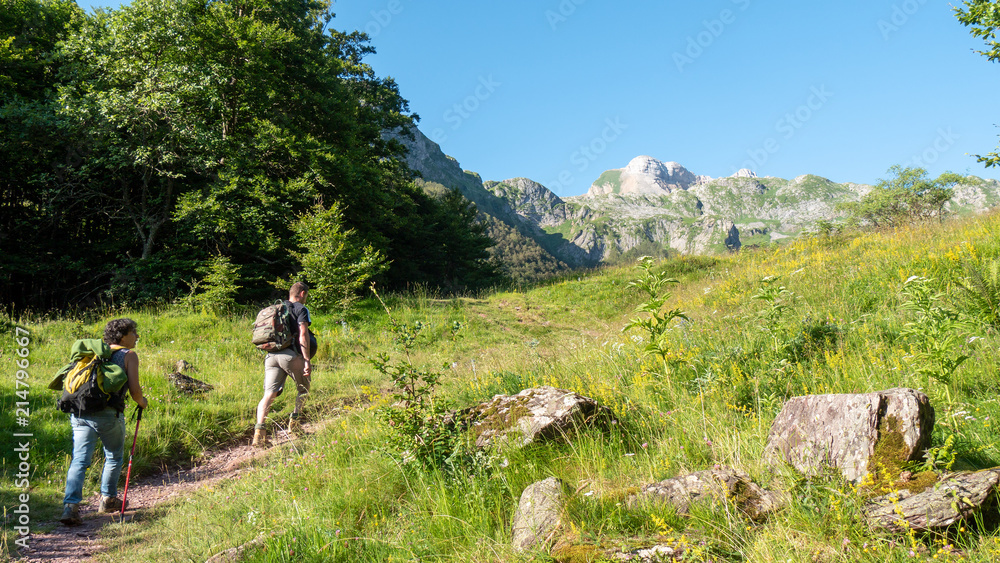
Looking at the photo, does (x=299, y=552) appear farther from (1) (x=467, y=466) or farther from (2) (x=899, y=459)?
(2) (x=899, y=459)

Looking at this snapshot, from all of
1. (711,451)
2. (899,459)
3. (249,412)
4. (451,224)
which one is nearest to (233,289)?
(249,412)

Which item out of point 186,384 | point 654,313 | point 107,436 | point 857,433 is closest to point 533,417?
point 654,313

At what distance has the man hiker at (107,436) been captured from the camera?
15.3 feet

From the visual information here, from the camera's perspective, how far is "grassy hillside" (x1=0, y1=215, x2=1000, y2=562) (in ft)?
8.26

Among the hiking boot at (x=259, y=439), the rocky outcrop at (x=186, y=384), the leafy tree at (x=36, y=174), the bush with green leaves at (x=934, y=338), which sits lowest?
the hiking boot at (x=259, y=439)

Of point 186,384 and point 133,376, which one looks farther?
point 186,384

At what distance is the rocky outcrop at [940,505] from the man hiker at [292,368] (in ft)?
21.2

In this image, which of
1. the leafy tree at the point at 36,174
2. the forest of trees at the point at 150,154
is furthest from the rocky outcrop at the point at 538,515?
the leafy tree at the point at 36,174

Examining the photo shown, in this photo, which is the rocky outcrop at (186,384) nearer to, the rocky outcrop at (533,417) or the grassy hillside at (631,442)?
the grassy hillside at (631,442)

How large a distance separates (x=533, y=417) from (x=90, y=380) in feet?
15.2

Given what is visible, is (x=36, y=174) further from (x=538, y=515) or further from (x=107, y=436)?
(x=538, y=515)

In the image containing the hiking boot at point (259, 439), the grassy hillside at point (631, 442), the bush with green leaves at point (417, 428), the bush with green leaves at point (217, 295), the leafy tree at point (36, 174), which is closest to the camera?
the grassy hillside at point (631, 442)

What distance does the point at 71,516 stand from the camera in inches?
179

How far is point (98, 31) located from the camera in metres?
17.0
